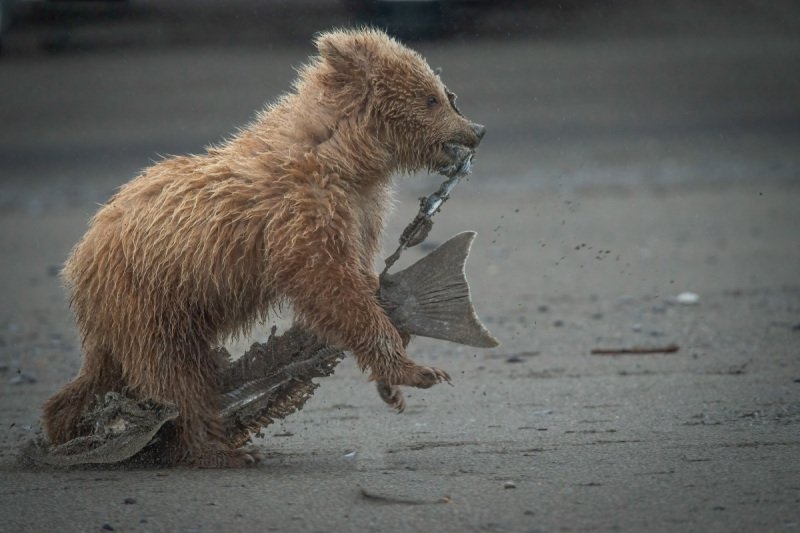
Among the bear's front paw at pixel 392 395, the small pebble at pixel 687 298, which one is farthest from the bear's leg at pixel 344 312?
the small pebble at pixel 687 298

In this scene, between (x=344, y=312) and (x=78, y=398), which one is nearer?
(x=344, y=312)

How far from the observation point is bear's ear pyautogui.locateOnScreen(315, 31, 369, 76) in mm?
5602

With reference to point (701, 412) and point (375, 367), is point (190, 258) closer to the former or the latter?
point (375, 367)

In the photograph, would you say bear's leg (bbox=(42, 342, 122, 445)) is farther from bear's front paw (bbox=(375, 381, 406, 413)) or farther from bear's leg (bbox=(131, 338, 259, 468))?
bear's front paw (bbox=(375, 381, 406, 413))

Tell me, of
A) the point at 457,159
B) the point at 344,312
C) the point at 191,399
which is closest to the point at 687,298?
the point at 457,159

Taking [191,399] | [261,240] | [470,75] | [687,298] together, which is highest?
[470,75]

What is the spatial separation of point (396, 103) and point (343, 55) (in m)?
0.33

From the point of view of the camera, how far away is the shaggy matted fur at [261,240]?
5.27 meters

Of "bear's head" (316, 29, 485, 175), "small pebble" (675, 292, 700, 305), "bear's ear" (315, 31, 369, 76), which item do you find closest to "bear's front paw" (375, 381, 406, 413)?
"bear's head" (316, 29, 485, 175)

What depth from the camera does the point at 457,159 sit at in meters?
5.68

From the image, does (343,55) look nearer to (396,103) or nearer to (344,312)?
(396,103)

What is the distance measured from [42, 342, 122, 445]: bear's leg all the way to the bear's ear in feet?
5.71

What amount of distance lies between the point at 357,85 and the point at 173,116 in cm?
1266

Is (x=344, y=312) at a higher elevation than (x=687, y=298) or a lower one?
higher
